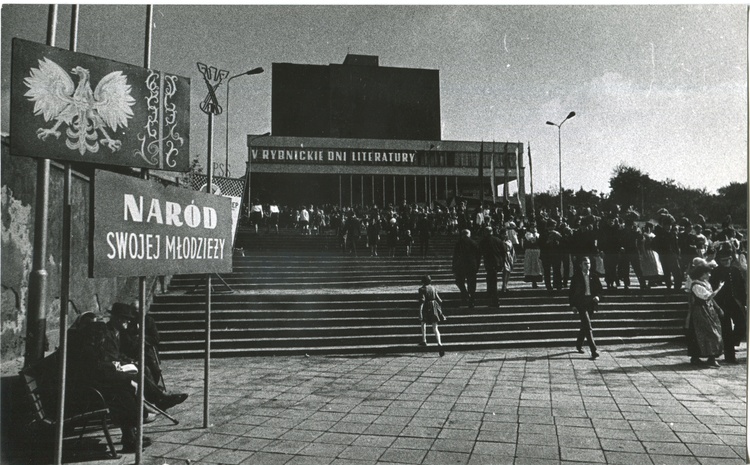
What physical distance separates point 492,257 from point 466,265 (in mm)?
645

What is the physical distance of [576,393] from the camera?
5.68m

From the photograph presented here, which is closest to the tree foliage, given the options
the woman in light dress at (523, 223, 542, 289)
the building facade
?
the woman in light dress at (523, 223, 542, 289)

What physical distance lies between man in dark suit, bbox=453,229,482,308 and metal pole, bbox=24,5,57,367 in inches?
295

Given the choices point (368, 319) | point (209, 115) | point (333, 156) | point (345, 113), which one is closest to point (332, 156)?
point (333, 156)

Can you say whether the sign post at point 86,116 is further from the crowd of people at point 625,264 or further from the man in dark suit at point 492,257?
the man in dark suit at point 492,257

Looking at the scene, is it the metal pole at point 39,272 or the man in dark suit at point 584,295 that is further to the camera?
the man in dark suit at point 584,295

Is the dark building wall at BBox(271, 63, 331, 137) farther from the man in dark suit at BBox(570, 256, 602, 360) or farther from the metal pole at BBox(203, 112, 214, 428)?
the metal pole at BBox(203, 112, 214, 428)

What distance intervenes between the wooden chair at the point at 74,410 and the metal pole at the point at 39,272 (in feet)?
1.72

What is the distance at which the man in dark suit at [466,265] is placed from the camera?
1011cm

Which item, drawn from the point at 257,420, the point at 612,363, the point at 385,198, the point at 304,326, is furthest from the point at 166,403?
the point at 385,198

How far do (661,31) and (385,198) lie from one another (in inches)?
1112

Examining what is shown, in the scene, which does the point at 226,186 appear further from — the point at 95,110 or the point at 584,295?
the point at 584,295

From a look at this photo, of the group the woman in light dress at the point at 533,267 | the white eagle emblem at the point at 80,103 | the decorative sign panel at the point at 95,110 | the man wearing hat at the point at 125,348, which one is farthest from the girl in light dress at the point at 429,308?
the white eagle emblem at the point at 80,103

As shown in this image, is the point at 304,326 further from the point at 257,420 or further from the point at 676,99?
the point at 676,99
